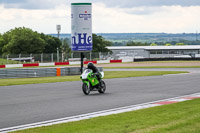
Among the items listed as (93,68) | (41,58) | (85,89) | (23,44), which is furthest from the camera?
(23,44)

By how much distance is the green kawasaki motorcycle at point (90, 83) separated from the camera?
17.6 metres

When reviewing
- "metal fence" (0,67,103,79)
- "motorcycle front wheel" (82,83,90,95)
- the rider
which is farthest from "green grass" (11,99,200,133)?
"metal fence" (0,67,103,79)

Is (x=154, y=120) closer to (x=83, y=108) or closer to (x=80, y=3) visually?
(x=83, y=108)

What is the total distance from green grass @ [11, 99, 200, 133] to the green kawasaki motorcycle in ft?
20.2

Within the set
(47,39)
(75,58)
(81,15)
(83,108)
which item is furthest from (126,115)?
(47,39)

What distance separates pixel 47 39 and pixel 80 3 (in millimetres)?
72906

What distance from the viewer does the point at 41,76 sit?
112 ft

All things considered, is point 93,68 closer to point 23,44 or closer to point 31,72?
point 31,72

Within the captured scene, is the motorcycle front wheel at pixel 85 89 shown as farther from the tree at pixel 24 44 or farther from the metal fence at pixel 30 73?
the tree at pixel 24 44

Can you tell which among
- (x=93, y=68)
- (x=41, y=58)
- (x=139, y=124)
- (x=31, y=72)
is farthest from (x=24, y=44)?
(x=139, y=124)

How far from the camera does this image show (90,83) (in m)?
17.9

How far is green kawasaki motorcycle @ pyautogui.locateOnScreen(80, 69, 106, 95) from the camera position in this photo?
57.6ft

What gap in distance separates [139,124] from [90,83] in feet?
28.6

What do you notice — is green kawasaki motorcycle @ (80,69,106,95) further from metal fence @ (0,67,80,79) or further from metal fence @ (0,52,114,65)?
metal fence @ (0,52,114,65)
